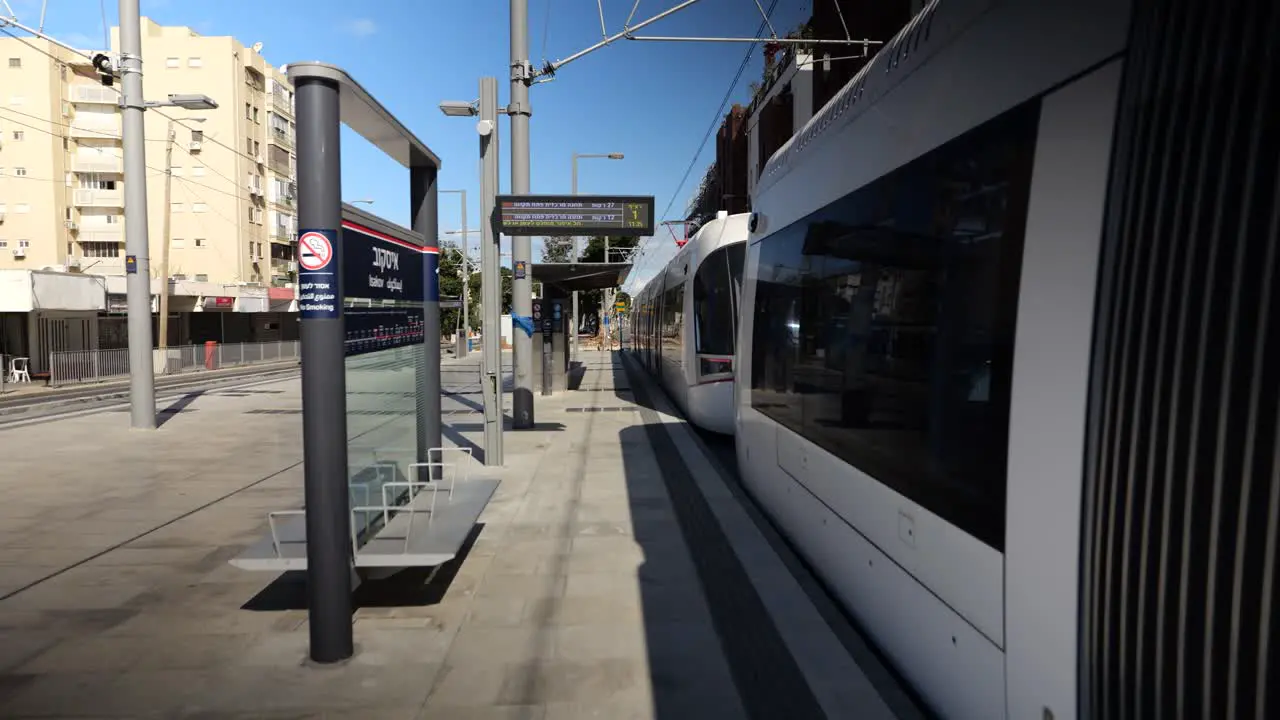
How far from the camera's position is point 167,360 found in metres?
32.3

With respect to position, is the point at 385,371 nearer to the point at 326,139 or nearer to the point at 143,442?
the point at 326,139

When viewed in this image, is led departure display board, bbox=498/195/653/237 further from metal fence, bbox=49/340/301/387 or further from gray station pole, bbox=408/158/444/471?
metal fence, bbox=49/340/301/387

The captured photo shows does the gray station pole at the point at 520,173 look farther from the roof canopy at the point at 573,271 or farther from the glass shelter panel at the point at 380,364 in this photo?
the roof canopy at the point at 573,271

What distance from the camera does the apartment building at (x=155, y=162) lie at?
141 feet

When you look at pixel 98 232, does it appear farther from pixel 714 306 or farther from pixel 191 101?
pixel 714 306

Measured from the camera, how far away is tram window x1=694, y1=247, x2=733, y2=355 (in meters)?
10.8

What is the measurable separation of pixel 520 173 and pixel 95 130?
44.4 metres

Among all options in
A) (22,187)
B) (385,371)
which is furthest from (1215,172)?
(22,187)

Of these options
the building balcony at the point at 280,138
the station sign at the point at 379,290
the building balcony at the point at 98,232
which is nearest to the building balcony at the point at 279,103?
the building balcony at the point at 280,138

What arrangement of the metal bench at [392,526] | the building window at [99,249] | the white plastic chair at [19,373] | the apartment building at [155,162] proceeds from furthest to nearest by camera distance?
the building window at [99,249] < the apartment building at [155,162] < the white plastic chair at [19,373] < the metal bench at [392,526]

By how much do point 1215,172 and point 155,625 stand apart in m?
5.51

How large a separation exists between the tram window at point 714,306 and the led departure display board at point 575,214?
1.10 m

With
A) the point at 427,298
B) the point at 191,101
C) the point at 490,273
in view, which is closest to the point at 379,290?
the point at 427,298

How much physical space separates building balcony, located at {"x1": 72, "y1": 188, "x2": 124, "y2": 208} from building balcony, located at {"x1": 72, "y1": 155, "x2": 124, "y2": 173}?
1123mm
